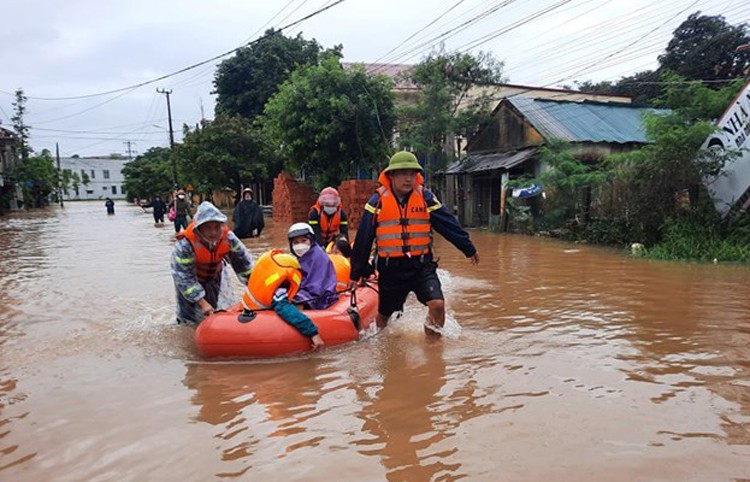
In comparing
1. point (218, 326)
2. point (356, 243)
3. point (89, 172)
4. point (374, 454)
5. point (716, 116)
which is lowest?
point (374, 454)

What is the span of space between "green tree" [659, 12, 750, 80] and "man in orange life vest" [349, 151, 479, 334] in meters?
21.8

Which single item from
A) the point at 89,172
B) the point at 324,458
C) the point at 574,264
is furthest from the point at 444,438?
the point at 89,172

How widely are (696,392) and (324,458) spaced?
8.34 ft

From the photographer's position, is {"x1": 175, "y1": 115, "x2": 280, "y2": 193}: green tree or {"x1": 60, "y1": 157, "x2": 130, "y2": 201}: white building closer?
{"x1": 175, "y1": 115, "x2": 280, "y2": 193}: green tree

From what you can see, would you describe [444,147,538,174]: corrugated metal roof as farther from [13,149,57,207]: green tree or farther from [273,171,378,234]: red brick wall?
[13,149,57,207]: green tree

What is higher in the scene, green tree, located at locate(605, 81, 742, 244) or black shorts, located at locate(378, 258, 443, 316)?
green tree, located at locate(605, 81, 742, 244)

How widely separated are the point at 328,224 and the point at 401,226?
279 cm

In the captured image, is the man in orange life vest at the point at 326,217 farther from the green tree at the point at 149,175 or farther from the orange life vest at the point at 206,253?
the green tree at the point at 149,175

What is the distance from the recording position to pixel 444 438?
10.6 ft

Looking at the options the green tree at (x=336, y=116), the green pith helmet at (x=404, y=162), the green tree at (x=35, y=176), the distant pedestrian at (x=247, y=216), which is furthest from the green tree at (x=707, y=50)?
the green tree at (x=35, y=176)

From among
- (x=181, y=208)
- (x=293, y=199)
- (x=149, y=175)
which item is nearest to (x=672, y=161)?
(x=181, y=208)

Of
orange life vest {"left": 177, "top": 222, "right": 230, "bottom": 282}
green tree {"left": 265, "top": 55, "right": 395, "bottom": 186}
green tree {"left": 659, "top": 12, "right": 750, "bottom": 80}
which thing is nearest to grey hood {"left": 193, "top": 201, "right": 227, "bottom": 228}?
orange life vest {"left": 177, "top": 222, "right": 230, "bottom": 282}

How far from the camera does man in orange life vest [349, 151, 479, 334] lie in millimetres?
4727

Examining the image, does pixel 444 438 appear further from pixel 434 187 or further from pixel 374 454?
Answer: pixel 434 187
